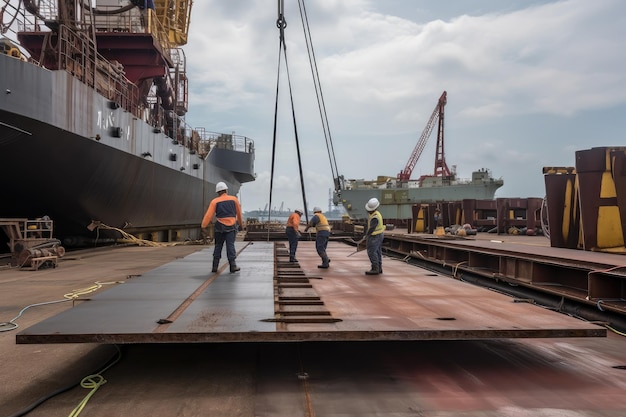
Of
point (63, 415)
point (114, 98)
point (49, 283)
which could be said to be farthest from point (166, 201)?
point (63, 415)

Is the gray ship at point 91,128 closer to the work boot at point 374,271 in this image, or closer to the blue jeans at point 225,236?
the blue jeans at point 225,236

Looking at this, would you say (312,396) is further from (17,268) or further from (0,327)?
(17,268)

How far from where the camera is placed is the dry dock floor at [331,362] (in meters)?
3.24

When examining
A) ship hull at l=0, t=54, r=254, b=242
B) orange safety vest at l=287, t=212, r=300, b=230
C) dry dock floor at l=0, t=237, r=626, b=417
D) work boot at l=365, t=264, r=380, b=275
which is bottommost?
dry dock floor at l=0, t=237, r=626, b=417

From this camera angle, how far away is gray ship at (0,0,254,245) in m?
10.4

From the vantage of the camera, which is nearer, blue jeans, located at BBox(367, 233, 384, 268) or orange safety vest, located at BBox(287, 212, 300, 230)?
blue jeans, located at BBox(367, 233, 384, 268)

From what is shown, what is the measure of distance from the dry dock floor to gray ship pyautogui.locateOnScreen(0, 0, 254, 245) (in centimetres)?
684

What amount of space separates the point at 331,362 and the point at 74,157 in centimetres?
1052

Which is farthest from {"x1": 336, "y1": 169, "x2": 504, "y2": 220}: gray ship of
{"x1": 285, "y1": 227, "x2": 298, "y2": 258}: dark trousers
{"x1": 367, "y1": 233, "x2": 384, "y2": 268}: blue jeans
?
{"x1": 367, "y1": 233, "x2": 384, "y2": 268}: blue jeans

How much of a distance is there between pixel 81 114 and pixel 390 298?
34.1 feet

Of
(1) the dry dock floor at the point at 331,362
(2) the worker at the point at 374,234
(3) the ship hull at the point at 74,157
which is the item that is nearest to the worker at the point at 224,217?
(1) the dry dock floor at the point at 331,362

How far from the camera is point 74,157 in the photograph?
11859 millimetres

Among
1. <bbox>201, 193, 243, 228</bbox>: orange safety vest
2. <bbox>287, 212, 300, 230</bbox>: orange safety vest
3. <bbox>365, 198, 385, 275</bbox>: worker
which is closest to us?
<bbox>201, 193, 243, 228</bbox>: orange safety vest

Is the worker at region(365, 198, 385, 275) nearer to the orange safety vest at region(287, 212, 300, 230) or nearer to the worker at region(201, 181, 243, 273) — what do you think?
the orange safety vest at region(287, 212, 300, 230)
